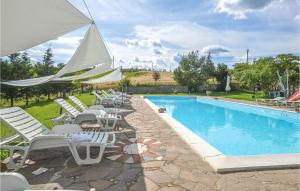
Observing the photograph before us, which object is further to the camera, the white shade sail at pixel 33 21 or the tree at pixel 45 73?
the tree at pixel 45 73

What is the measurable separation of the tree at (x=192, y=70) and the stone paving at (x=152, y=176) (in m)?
29.8

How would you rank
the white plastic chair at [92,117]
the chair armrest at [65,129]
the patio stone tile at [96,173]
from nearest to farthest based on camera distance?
the patio stone tile at [96,173], the chair armrest at [65,129], the white plastic chair at [92,117]

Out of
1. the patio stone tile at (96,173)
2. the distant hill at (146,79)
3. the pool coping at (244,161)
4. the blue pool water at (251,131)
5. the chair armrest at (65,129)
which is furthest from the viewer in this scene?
the distant hill at (146,79)

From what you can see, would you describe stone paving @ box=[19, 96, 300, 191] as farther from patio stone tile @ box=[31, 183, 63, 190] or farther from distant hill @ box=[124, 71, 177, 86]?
distant hill @ box=[124, 71, 177, 86]

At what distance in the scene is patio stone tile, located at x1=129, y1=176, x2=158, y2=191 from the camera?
12.4 feet

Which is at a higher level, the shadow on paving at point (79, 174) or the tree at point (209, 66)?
the tree at point (209, 66)

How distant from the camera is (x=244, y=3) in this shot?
1254 cm

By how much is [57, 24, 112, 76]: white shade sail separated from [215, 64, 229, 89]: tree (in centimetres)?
3001

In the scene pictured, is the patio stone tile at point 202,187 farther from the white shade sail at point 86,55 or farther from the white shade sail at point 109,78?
the white shade sail at point 109,78

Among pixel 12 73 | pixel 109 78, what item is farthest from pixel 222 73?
pixel 12 73

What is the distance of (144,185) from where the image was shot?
3896mm

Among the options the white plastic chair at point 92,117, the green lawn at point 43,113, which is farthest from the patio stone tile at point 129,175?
the white plastic chair at point 92,117

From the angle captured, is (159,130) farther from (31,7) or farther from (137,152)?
(31,7)

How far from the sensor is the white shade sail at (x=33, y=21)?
121 inches
